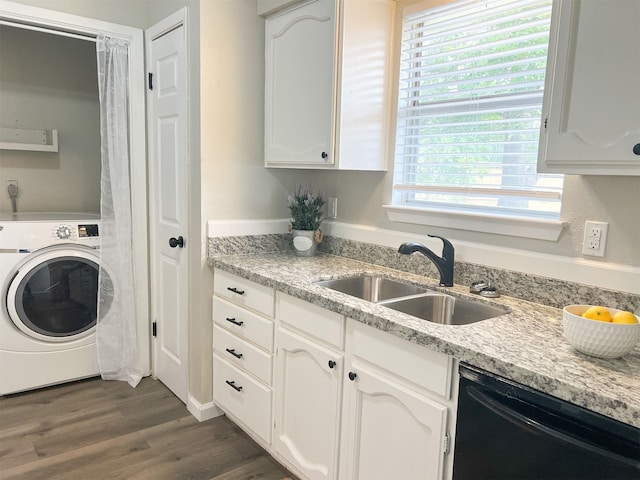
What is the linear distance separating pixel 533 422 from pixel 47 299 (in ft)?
8.62

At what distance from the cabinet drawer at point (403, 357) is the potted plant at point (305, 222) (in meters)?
0.88

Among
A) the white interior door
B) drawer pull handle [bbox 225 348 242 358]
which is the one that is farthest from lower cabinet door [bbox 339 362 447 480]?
the white interior door

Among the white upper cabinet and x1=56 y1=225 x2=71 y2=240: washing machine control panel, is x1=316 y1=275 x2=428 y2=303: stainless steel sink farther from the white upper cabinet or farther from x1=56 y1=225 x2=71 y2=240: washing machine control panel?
x1=56 y1=225 x2=71 y2=240: washing machine control panel

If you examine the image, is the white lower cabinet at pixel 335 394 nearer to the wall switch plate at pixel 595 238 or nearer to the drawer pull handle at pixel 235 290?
the drawer pull handle at pixel 235 290

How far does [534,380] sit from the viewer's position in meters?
1.11

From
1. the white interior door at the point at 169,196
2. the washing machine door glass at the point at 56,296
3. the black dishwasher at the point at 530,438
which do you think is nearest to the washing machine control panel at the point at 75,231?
the washing machine door glass at the point at 56,296

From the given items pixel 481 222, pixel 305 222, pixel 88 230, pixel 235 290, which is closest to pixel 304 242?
pixel 305 222

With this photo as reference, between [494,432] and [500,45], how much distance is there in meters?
1.43

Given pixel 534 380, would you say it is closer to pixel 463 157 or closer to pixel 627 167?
pixel 627 167

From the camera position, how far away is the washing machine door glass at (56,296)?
2.64m

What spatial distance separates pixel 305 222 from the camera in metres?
2.48

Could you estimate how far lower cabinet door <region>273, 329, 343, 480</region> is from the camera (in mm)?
1745

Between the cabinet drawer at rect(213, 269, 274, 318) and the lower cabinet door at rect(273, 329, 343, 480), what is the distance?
0.50 feet

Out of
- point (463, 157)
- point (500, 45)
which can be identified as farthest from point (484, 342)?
point (500, 45)
